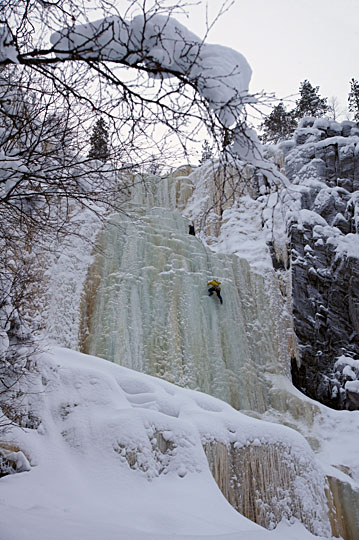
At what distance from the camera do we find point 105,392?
20.8ft

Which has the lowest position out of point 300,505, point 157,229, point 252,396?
point 300,505

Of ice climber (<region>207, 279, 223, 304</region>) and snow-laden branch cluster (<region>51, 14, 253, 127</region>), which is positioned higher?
snow-laden branch cluster (<region>51, 14, 253, 127</region>)

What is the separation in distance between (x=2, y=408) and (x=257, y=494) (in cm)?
381

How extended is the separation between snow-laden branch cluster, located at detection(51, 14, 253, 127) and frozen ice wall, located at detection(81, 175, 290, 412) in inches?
303

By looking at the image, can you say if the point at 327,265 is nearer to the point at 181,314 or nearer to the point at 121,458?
the point at 181,314

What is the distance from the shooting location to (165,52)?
95.7 inches

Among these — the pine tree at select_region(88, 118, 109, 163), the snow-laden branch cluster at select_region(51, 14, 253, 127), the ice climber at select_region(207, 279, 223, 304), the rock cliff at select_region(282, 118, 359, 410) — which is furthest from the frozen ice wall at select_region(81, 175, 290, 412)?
the snow-laden branch cluster at select_region(51, 14, 253, 127)

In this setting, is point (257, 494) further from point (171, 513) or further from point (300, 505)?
point (171, 513)

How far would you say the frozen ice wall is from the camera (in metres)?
11.3

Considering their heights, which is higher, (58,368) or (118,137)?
(118,137)

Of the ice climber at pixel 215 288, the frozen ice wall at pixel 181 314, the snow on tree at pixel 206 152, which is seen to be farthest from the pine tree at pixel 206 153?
the ice climber at pixel 215 288

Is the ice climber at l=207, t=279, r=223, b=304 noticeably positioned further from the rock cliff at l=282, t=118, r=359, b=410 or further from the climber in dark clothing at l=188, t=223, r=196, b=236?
the rock cliff at l=282, t=118, r=359, b=410

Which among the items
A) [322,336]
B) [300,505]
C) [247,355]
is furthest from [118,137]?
[322,336]

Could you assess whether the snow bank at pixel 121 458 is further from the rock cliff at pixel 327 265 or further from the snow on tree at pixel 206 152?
the rock cliff at pixel 327 265
